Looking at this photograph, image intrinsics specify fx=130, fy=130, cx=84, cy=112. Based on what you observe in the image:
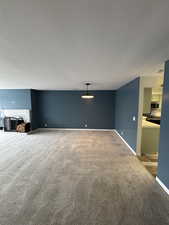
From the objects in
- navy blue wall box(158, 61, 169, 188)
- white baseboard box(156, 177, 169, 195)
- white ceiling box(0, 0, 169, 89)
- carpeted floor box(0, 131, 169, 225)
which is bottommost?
carpeted floor box(0, 131, 169, 225)

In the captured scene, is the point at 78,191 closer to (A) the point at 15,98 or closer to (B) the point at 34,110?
(B) the point at 34,110

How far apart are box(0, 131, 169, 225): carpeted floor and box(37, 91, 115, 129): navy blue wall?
3.58 meters

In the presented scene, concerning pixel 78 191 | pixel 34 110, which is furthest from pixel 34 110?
pixel 78 191

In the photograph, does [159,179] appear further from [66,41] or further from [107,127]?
[107,127]

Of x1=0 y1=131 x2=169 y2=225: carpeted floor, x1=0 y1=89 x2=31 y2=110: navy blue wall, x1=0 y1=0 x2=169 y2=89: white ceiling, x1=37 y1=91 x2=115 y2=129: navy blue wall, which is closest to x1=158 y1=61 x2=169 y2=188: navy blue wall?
x1=0 y1=131 x2=169 y2=225: carpeted floor

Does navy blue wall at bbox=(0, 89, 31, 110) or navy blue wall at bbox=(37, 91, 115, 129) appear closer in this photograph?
navy blue wall at bbox=(0, 89, 31, 110)

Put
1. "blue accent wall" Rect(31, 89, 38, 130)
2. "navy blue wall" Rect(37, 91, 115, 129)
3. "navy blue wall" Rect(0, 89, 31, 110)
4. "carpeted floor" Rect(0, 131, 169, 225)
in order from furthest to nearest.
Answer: "navy blue wall" Rect(37, 91, 115, 129), "blue accent wall" Rect(31, 89, 38, 130), "navy blue wall" Rect(0, 89, 31, 110), "carpeted floor" Rect(0, 131, 169, 225)

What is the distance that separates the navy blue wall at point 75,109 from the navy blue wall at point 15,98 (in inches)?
30.0

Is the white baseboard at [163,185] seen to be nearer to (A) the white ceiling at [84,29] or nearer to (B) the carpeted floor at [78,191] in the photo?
(B) the carpeted floor at [78,191]

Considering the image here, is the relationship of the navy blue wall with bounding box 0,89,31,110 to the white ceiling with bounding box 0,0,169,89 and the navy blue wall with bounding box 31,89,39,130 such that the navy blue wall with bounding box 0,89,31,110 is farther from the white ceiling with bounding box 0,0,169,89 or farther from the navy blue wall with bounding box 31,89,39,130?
the white ceiling with bounding box 0,0,169,89

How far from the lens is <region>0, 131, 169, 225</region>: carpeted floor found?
1.77 meters

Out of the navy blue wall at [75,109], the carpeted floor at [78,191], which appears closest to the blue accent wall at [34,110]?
the navy blue wall at [75,109]

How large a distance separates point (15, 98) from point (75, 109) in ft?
10.7

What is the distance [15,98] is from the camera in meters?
6.93
